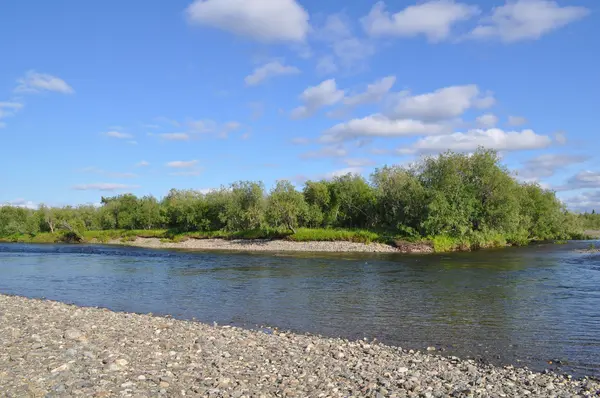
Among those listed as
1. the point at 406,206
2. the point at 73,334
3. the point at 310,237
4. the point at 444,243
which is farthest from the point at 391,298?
the point at 310,237

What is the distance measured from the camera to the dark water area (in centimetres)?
1750

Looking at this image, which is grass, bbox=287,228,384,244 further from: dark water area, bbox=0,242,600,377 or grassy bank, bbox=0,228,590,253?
dark water area, bbox=0,242,600,377

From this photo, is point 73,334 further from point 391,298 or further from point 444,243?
point 444,243

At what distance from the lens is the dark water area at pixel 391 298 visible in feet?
57.4

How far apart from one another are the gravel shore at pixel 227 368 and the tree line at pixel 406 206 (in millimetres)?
56875

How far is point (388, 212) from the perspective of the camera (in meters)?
81.5

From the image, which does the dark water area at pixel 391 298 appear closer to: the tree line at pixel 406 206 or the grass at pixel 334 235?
the tree line at pixel 406 206

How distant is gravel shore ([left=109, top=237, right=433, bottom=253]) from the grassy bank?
131 cm

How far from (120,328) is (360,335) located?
9.53 m

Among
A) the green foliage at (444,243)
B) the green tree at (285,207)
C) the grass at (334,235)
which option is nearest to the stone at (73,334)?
the green foliage at (444,243)

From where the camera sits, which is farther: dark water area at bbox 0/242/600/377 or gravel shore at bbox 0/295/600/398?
dark water area at bbox 0/242/600/377

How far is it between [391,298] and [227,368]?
54.7ft

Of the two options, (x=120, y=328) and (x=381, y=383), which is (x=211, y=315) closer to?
(x=120, y=328)

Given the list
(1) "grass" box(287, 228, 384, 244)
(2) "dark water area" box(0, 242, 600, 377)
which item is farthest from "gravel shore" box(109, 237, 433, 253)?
(2) "dark water area" box(0, 242, 600, 377)
